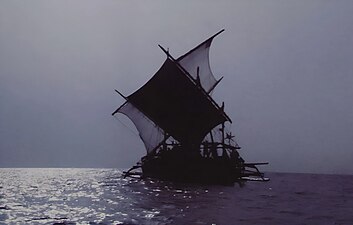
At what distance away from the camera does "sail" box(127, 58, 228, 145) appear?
63688 mm

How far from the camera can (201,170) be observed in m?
61.6

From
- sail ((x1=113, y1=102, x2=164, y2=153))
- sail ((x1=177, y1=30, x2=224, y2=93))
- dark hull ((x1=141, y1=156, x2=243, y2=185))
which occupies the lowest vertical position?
dark hull ((x1=141, y1=156, x2=243, y2=185))

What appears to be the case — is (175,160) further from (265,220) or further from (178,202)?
(265,220)

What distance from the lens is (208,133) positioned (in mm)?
67188

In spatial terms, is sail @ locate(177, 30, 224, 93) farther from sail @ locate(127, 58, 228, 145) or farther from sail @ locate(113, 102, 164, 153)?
sail @ locate(113, 102, 164, 153)

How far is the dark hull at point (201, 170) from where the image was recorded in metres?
61.4

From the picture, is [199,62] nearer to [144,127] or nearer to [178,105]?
[178,105]

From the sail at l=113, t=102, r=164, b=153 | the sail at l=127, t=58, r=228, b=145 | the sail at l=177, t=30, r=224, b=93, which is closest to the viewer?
the sail at l=127, t=58, r=228, b=145

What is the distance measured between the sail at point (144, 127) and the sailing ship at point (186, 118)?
0.50 metres

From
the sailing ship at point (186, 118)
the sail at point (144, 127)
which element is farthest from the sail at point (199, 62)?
the sail at point (144, 127)

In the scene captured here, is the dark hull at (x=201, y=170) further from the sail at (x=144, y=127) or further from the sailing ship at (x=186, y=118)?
the sail at (x=144, y=127)

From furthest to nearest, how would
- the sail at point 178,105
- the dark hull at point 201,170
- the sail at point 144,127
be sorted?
the sail at point 144,127 → the sail at point 178,105 → the dark hull at point 201,170

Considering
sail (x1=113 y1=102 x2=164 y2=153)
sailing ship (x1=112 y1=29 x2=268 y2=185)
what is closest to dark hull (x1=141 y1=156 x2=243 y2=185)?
sailing ship (x1=112 y1=29 x2=268 y2=185)

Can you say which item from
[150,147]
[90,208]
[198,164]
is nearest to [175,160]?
[198,164]
